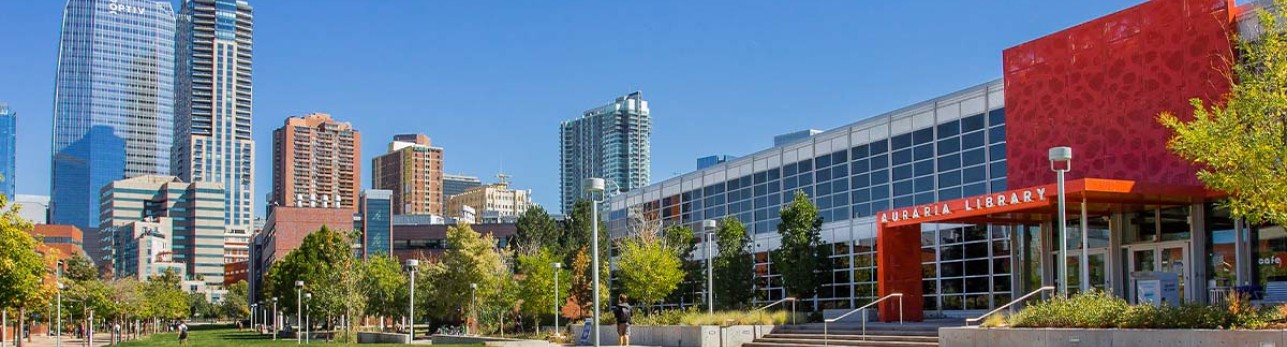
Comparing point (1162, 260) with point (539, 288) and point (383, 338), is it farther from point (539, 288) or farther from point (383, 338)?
point (383, 338)

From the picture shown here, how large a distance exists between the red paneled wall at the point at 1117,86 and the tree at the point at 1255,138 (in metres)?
4.61

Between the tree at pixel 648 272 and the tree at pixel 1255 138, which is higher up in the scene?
the tree at pixel 1255 138

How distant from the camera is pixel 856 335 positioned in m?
33.1

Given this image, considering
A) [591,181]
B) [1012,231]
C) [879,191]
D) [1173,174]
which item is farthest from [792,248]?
[591,181]

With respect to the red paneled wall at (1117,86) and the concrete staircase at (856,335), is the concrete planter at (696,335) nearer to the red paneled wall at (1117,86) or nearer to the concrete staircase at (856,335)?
the concrete staircase at (856,335)

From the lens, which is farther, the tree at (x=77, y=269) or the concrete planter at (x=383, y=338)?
the tree at (x=77, y=269)

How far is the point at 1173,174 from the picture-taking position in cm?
2959

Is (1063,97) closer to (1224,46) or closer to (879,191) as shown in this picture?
(1224,46)

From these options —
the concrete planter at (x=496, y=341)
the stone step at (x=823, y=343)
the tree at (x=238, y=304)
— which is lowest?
the tree at (x=238, y=304)

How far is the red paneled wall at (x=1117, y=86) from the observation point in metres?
29.2

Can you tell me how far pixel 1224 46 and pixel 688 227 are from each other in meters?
32.8

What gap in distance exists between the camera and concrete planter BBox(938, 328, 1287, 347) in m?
21.2

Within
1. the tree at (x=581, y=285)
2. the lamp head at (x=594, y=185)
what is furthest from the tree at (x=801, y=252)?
Answer: the lamp head at (x=594, y=185)

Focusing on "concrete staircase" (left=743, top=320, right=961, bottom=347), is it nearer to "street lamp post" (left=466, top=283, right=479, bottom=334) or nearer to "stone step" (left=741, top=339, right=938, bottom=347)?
"stone step" (left=741, top=339, right=938, bottom=347)
